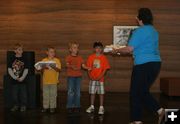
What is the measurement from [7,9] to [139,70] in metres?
6.84

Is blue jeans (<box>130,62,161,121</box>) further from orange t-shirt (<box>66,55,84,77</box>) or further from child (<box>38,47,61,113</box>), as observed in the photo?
child (<box>38,47,61,113</box>)

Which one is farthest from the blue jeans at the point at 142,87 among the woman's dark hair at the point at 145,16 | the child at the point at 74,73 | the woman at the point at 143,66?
the child at the point at 74,73

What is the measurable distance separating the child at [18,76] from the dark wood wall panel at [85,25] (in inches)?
148

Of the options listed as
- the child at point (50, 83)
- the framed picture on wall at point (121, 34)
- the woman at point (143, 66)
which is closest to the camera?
the woman at point (143, 66)

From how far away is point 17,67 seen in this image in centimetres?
758

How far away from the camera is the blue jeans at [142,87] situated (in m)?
5.62

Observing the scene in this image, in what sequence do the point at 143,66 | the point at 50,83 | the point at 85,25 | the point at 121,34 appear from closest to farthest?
the point at 143,66, the point at 50,83, the point at 121,34, the point at 85,25

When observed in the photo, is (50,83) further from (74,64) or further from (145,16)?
(145,16)

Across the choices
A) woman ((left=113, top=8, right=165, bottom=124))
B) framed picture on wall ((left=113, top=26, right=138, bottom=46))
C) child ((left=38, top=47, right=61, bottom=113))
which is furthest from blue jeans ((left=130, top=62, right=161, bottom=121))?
framed picture on wall ((left=113, top=26, right=138, bottom=46))

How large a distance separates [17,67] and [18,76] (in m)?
0.18

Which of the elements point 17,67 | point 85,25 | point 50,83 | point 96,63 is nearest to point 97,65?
point 96,63

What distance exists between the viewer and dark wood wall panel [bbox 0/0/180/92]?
446 inches

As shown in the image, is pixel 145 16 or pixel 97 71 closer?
pixel 145 16

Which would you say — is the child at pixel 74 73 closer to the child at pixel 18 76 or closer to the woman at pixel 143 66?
the child at pixel 18 76
